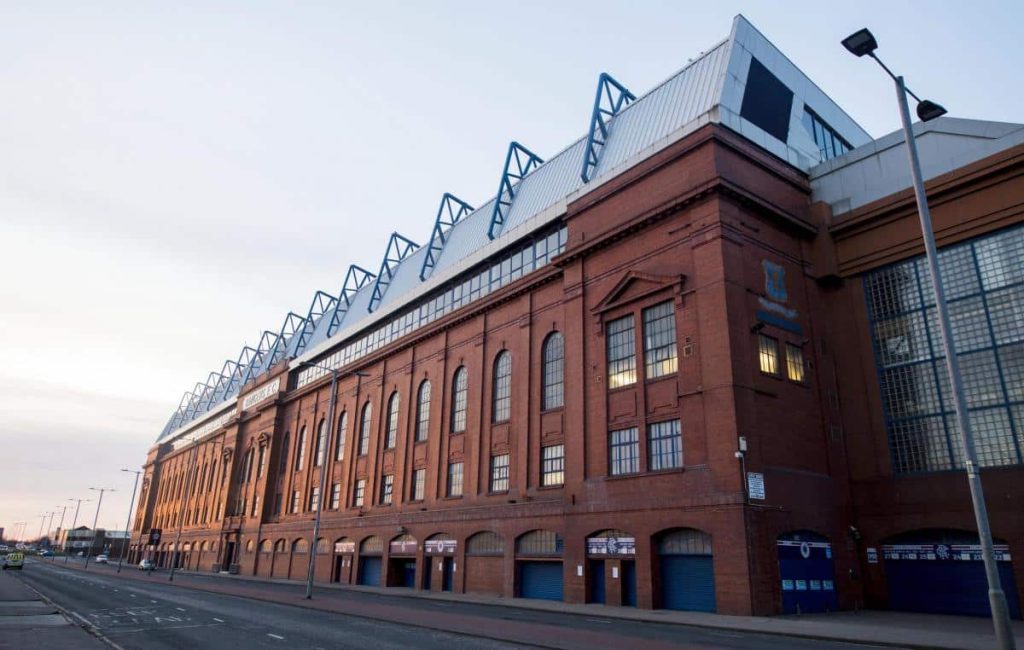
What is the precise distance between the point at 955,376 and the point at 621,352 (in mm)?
18490

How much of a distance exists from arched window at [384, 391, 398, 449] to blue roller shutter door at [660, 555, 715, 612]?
27.5m

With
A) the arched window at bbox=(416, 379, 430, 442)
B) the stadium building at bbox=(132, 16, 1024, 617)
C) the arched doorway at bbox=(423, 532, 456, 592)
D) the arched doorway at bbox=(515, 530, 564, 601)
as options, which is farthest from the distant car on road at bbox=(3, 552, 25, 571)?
the arched doorway at bbox=(515, 530, 564, 601)

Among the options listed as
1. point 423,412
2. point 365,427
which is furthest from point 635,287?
point 365,427

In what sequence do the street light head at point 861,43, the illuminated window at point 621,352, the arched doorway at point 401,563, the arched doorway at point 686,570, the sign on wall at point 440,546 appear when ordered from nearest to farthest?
the street light head at point 861,43 < the arched doorway at point 686,570 < the illuminated window at point 621,352 < the sign on wall at point 440,546 < the arched doorway at point 401,563

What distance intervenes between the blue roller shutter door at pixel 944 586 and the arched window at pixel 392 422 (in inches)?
1329

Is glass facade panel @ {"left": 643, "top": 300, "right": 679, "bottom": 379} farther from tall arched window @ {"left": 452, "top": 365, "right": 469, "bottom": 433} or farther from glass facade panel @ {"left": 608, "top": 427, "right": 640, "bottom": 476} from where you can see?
tall arched window @ {"left": 452, "top": 365, "right": 469, "bottom": 433}

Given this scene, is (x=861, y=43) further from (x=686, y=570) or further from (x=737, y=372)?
(x=686, y=570)

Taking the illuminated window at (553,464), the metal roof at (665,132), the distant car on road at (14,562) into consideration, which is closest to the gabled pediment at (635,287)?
the metal roof at (665,132)

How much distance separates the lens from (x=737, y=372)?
26.7 meters

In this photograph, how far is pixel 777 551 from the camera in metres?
25.1

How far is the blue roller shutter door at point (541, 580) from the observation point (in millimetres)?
32625

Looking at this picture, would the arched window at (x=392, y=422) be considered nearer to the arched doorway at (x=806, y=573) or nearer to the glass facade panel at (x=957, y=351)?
the arched doorway at (x=806, y=573)

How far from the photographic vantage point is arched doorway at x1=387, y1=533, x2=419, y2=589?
4438cm

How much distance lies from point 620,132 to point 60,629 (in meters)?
35.8
